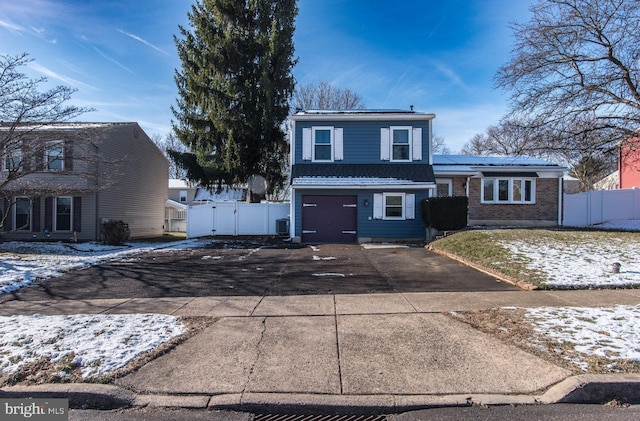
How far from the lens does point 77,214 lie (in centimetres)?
1873

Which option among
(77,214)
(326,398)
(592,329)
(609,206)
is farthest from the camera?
(609,206)

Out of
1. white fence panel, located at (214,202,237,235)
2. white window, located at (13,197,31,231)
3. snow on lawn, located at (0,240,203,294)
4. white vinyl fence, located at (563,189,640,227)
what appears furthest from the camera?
white vinyl fence, located at (563,189,640,227)

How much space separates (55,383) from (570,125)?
63.2 ft

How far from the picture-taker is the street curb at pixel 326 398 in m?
3.14

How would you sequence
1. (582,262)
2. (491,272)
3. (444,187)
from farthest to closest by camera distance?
1. (444,187)
2. (582,262)
3. (491,272)

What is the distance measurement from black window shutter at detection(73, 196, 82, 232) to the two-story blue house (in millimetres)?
11234

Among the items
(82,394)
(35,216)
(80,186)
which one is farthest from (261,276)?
(35,216)

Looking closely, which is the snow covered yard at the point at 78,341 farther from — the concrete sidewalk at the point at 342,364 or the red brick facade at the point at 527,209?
the red brick facade at the point at 527,209

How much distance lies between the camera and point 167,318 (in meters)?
5.36

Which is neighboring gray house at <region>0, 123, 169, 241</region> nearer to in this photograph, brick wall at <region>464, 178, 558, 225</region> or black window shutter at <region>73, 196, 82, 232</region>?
black window shutter at <region>73, 196, 82, 232</region>

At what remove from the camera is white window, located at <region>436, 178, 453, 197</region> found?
62.4ft

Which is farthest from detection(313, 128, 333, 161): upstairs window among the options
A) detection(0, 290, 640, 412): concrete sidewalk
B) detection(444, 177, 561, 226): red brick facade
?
detection(0, 290, 640, 412): concrete sidewalk

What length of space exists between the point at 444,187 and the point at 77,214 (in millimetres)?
19062

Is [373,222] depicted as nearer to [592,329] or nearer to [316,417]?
[592,329]
